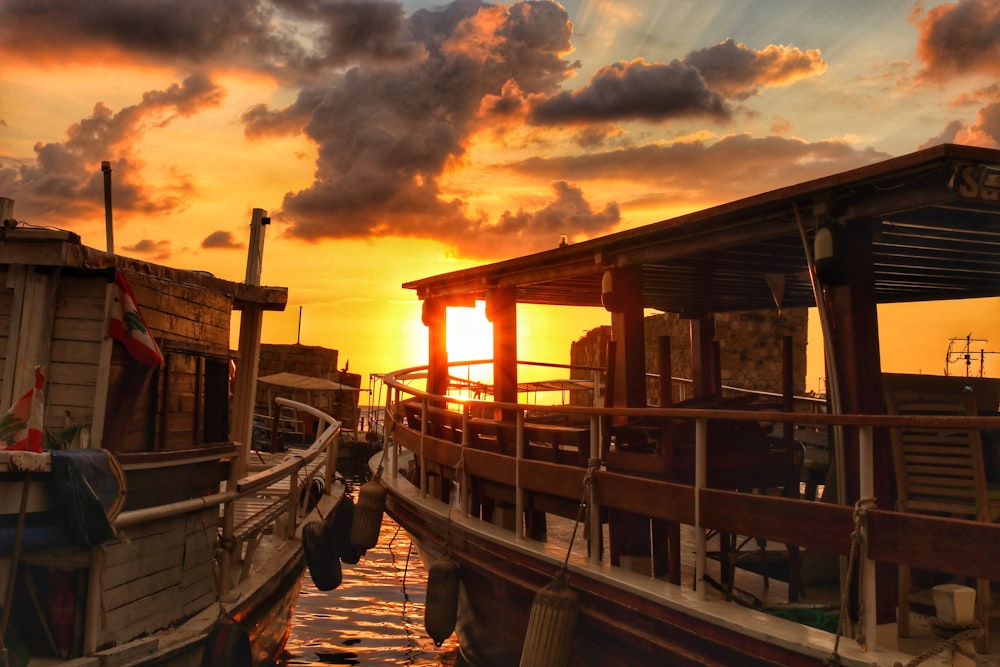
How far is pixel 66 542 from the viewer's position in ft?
17.8

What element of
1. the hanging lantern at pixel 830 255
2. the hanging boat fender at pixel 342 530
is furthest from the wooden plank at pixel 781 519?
the hanging boat fender at pixel 342 530

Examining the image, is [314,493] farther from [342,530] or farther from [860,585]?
[860,585]

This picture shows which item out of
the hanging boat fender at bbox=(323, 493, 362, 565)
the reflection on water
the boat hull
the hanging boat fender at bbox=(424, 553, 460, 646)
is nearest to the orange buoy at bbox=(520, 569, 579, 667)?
the boat hull

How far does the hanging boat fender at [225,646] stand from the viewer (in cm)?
691

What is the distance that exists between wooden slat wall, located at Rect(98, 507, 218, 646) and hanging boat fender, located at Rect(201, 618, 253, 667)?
0.32 metres

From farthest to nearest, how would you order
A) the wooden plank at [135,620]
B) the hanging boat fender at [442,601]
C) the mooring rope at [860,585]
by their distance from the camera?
the hanging boat fender at [442,601]
the wooden plank at [135,620]
the mooring rope at [860,585]

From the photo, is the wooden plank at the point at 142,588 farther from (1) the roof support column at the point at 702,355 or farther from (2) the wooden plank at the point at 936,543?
(1) the roof support column at the point at 702,355

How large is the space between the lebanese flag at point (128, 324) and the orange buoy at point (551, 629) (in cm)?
362

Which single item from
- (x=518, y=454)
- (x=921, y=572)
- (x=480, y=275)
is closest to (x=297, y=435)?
(x=480, y=275)

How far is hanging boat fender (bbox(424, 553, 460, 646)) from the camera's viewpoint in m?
7.97

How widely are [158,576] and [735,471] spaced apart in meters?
4.80

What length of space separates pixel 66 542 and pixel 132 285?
2092mm

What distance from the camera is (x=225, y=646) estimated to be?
23.0ft

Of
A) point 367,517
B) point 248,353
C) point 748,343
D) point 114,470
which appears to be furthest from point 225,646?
point 748,343
